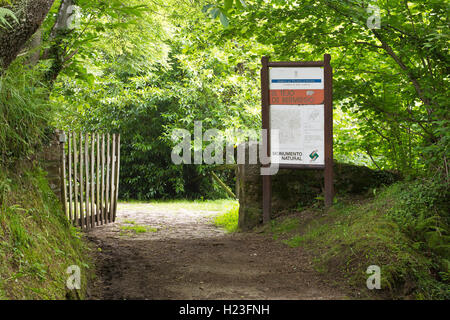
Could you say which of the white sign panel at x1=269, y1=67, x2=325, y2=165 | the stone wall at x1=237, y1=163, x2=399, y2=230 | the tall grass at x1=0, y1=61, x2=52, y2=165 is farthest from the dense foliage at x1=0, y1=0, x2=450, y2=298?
the stone wall at x1=237, y1=163, x2=399, y2=230

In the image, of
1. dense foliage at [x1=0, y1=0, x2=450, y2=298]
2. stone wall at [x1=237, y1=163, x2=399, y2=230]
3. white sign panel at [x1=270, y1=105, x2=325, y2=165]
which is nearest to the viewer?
dense foliage at [x1=0, y1=0, x2=450, y2=298]

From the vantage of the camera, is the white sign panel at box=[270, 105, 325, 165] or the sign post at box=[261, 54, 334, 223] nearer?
the sign post at box=[261, 54, 334, 223]

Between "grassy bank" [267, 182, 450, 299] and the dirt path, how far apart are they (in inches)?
11.9

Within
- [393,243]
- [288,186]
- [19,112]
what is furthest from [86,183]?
[393,243]

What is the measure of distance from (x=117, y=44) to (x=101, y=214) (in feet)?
11.7

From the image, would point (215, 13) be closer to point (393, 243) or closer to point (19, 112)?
point (19, 112)

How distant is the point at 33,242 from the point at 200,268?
6.89 ft

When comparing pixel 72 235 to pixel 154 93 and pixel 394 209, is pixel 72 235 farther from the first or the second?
pixel 154 93

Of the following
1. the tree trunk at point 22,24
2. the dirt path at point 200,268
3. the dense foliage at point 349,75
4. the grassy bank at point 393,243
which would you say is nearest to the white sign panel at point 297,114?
the dense foliage at point 349,75

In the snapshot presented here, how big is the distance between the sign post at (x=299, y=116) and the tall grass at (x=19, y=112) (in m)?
4.08

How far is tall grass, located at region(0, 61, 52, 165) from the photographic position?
4352 mm

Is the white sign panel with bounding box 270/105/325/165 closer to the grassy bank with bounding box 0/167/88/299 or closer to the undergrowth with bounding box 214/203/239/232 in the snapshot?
the undergrowth with bounding box 214/203/239/232

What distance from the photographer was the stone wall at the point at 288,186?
8.03 metres

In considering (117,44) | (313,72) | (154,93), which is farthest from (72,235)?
(154,93)
